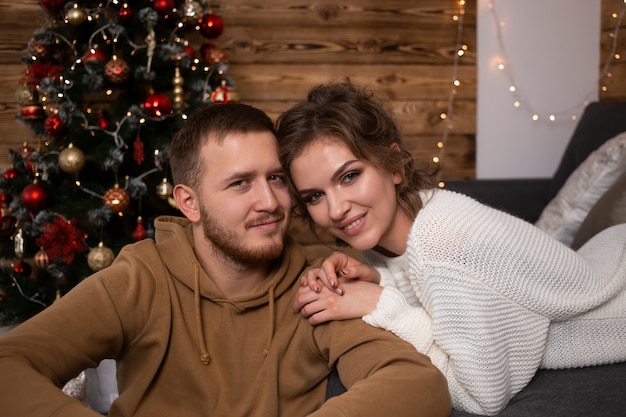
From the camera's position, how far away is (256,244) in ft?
5.40

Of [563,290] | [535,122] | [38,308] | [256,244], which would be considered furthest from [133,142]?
[535,122]

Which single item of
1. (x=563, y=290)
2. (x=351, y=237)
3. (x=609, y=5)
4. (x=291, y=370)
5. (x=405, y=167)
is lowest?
(x=291, y=370)

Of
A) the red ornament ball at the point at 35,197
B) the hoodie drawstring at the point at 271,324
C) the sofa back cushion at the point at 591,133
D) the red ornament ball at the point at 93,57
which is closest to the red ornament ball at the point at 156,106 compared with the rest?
the red ornament ball at the point at 93,57

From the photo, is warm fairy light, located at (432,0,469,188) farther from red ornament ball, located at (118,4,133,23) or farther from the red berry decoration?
the red berry decoration

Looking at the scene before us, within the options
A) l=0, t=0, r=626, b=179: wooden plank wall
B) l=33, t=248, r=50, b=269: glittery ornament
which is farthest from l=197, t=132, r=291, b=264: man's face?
l=0, t=0, r=626, b=179: wooden plank wall

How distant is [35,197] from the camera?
2.79 metres

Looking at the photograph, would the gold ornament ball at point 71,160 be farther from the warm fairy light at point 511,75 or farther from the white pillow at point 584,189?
the warm fairy light at point 511,75

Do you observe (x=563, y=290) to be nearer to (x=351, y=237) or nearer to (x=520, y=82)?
(x=351, y=237)

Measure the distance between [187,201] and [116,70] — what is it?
4.21 ft

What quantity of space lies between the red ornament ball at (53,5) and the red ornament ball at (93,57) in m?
0.25

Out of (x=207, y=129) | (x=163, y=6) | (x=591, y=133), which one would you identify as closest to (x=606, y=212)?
(x=591, y=133)

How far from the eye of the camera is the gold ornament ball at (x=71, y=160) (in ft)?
9.07

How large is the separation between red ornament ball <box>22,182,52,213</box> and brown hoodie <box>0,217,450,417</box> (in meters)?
1.19

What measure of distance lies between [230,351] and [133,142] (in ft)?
4.89
